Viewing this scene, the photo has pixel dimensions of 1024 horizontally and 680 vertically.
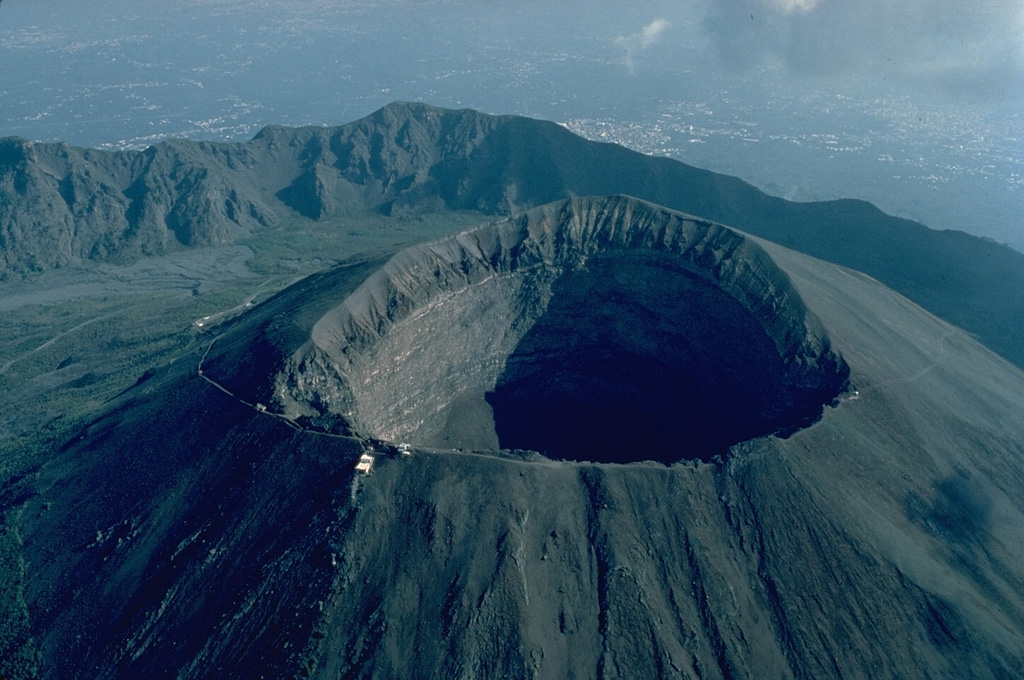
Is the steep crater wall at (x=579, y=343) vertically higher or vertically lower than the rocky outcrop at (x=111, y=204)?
higher

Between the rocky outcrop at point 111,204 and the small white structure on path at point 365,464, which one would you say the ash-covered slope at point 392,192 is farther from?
the small white structure on path at point 365,464

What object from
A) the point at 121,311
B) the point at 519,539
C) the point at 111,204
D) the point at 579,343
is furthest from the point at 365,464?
the point at 111,204

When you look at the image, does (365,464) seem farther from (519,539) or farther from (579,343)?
(579,343)

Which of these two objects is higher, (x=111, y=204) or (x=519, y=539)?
(x=519, y=539)

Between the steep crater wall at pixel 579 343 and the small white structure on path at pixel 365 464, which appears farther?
the steep crater wall at pixel 579 343

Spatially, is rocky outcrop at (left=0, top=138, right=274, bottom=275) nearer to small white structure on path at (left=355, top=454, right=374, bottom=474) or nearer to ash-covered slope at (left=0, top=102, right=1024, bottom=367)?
ash-covered slope at (left=0, top=102, right=1024, bottom=367)

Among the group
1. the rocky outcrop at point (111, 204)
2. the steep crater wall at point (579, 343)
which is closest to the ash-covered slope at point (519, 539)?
the steep crater wall at point (579, 343)

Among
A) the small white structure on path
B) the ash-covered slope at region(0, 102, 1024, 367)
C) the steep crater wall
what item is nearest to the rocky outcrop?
the ash-covered slope at region(0, 102, 1024, 367)

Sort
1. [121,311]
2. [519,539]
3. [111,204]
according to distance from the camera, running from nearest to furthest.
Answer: [519,539] → [121,311] → [111,204]
